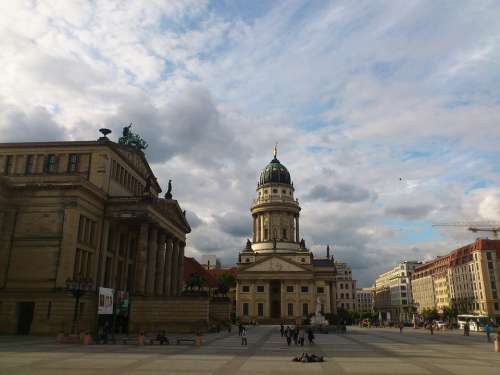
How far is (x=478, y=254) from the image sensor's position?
11369 centimetres

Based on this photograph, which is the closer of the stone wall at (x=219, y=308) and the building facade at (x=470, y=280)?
the stone wall at (x=219, y=308)

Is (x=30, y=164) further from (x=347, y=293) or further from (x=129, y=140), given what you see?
(x=347, y=293)

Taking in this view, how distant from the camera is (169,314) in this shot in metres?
50.1

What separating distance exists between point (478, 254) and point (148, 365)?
112m

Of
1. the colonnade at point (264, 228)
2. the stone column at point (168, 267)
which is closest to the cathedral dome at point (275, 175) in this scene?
the colonnade at point (264, 228)

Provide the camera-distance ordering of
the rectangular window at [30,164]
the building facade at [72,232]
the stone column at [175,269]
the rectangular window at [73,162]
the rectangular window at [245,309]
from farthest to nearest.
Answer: the rectangular window at [245,309]
the stone column at [175,269]
the rectangular window at [30,164]
the rectangular window at [73,162]
the building facade at [72,232]

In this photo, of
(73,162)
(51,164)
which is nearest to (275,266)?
(73,162)

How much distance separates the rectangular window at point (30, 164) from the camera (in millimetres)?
54750

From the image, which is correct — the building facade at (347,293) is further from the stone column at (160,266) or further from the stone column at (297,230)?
the stone column at (160,266)

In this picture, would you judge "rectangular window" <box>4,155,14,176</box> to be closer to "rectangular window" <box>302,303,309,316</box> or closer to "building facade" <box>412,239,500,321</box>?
"rectangular window" <box>302,303,309,316</box>

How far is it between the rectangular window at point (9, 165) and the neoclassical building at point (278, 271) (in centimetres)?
7974

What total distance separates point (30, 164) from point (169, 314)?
25.4m

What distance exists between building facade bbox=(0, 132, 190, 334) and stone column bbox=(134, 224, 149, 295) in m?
0.11

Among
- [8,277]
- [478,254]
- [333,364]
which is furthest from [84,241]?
[478,254]
